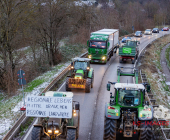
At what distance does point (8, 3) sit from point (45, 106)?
14414mm

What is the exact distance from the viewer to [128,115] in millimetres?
9664

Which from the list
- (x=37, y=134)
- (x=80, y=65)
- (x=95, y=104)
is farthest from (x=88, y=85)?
(x=37, y=134)

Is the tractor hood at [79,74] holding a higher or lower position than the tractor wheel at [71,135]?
higher

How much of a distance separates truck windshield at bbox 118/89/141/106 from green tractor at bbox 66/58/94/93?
7.36m

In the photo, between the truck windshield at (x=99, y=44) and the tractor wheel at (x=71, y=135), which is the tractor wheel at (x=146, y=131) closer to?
the tractor wheel at (x=71, y=135)

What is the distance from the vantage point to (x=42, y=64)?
3000 centimetres

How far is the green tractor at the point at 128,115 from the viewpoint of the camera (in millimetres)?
9383

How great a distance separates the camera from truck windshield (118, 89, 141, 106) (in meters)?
9.87

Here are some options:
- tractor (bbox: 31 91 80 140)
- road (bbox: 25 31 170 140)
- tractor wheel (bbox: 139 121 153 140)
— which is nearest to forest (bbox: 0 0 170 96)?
road (bbox: 25 31 170 140)

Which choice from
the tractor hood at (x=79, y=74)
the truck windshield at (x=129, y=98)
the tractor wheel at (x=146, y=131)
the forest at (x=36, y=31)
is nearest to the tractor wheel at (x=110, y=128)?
the truck windshield at (x=129, y=98)

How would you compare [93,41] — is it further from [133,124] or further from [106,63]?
[133,124]

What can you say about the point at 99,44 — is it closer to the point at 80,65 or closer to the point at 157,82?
the point at 157,82

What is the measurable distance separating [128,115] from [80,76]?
26.5ft

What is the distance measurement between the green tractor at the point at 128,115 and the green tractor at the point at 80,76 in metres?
7.20
